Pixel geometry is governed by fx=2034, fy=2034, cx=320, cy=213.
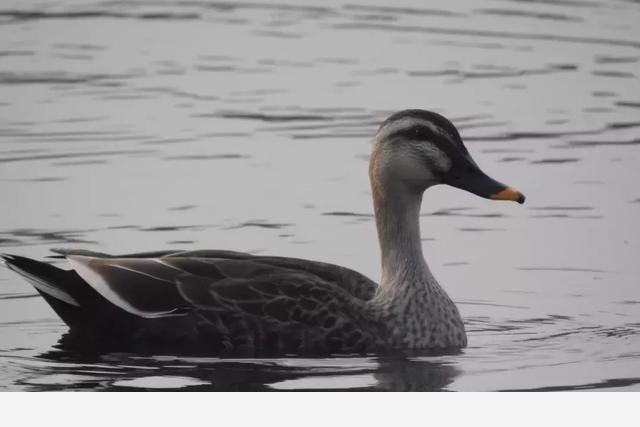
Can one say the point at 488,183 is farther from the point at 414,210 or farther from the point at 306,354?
the point at 306,354

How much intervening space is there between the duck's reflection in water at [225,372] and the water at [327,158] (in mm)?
13

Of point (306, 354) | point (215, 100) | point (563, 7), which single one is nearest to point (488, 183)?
point (306, 354)

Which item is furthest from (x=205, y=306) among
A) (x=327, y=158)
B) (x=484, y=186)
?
(x=327, y=158)

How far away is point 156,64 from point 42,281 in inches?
160

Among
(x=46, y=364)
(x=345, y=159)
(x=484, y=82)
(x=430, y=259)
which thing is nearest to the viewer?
(x=46, y=364)

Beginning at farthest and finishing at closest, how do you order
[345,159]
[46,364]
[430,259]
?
1. [345,159]
2. [430,259]
3. [46,364]

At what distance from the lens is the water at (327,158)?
8109mm

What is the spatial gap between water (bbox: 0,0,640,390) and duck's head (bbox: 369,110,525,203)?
67 cm

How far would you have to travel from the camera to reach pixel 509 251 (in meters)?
9.33

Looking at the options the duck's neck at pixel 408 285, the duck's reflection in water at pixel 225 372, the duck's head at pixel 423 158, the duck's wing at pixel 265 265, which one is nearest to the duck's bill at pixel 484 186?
the duck's head at pixel 423 158

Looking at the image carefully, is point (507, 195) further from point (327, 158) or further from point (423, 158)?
point (327, 158)

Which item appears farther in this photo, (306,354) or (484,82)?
(484,82)

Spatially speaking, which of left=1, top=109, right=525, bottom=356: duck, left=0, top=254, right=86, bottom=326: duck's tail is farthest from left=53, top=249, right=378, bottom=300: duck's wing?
left=0, top=254, right=86, bottom=326: duck's tail

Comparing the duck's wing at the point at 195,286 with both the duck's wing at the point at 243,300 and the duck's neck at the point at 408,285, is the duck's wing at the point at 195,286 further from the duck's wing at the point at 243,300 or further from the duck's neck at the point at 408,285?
the duck's neck at the point at 408,285
